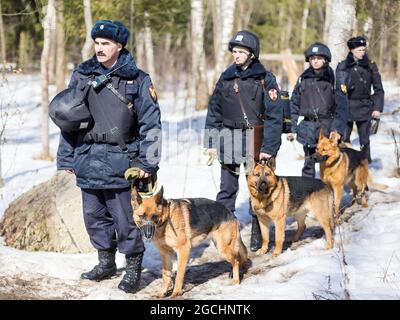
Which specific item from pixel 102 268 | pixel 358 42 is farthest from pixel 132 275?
pixel 358 42

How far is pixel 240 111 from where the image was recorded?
5.86 metres

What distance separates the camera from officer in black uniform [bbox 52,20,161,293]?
4691 mm

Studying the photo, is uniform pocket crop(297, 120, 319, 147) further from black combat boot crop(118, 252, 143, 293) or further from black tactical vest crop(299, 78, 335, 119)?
black combat boot crop(118, 252, 143, 293)

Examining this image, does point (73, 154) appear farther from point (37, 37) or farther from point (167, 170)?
point (37, 37)

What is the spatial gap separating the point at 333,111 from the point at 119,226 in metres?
3.68

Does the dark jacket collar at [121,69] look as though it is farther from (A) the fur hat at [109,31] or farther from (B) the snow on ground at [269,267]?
(B) the snow on ground at [269,267]

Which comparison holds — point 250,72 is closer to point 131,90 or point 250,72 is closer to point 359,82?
point 131,90

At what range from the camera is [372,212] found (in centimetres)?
726

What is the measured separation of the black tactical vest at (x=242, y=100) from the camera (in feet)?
18.9

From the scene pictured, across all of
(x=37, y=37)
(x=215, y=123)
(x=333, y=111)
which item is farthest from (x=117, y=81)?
(x=37, y=37)

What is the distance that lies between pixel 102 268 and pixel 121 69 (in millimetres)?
1904

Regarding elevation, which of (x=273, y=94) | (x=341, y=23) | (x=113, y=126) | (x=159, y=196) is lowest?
(x=159, y=196)

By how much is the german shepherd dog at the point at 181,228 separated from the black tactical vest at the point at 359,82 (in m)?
4.01

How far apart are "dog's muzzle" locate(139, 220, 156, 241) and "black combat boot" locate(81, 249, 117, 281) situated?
86cm
